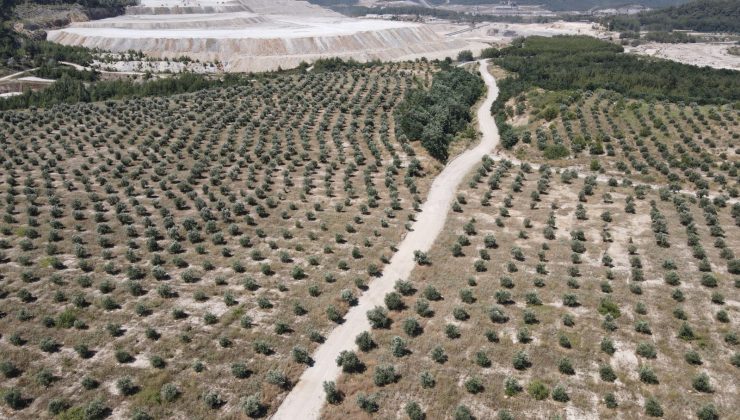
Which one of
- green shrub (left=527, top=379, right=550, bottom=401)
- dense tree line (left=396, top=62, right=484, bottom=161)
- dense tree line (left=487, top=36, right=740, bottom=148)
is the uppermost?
dense tree line (left=487, top=36, right=740, bottom=148)

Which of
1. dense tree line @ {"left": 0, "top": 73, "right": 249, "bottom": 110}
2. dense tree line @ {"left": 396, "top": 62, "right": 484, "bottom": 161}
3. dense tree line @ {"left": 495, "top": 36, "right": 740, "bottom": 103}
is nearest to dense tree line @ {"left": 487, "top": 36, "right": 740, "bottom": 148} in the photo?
dense tree line @ {"left": 495, "top": 36, "right": 740, "bottom": 103}

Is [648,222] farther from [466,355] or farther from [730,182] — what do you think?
[466,355]

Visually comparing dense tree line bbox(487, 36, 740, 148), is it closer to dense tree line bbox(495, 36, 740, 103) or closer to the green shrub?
dense tree line bbox(495, 36, 740, 103)

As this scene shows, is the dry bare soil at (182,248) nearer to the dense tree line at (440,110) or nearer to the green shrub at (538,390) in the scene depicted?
the dense tree line at (440,110)

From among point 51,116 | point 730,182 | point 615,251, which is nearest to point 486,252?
point 615,251

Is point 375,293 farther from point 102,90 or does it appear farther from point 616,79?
point 102,90
